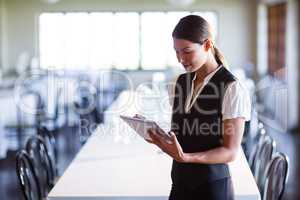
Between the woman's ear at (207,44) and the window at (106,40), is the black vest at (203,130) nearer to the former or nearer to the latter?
the woman's ear at (207,44)

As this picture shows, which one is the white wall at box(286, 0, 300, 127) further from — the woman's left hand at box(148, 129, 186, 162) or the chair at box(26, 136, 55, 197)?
the woman's left hand at box(148, 129, 186, 162)

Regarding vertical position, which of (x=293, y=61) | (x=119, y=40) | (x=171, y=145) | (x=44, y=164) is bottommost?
(x=44, y=164)

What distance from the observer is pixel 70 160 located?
5.53 metres

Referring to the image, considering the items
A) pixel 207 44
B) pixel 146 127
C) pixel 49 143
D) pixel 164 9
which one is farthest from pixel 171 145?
pixel 164 9

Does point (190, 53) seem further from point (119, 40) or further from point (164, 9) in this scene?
point (119, 40)

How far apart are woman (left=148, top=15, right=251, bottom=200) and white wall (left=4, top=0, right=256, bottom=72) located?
806 cm

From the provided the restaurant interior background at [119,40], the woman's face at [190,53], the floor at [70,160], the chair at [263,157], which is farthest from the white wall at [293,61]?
the woman's face at [190,53]

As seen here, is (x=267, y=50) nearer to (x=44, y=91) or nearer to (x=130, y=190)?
(x=44, y=91)

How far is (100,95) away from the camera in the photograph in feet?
26.9

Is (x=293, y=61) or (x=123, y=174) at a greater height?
(x=293, y=61)

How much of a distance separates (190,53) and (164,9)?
822 cm

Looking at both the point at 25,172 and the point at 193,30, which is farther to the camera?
the point at 25,172

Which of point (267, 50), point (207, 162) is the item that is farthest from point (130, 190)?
point (267, 50)

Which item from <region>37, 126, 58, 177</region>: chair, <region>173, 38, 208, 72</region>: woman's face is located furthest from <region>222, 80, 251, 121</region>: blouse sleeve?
<region>37, 126, 58, 177</region>: chair
